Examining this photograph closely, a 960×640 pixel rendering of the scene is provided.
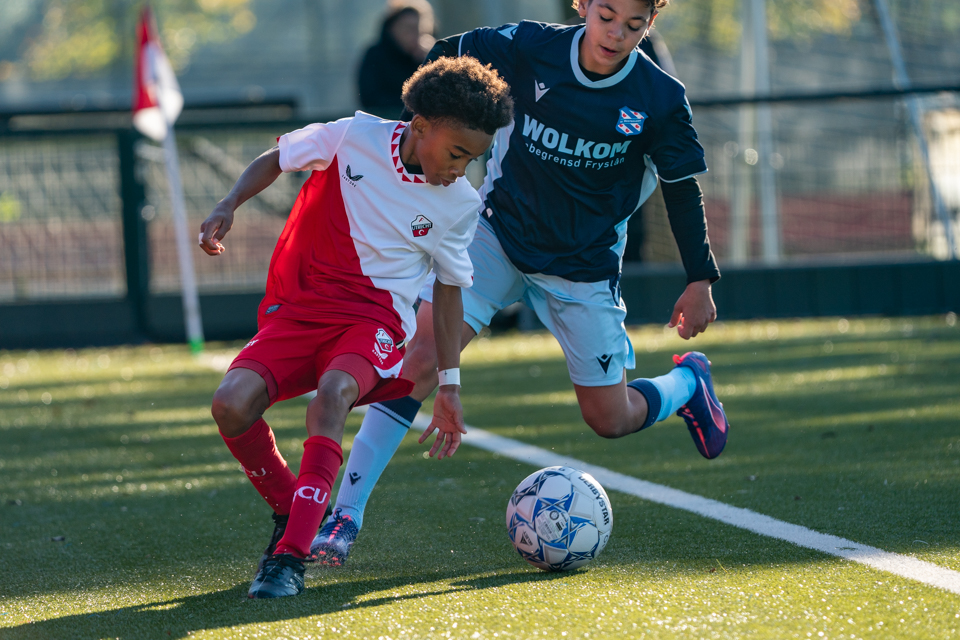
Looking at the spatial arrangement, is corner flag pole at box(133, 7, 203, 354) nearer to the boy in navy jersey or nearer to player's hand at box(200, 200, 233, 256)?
the boy in navy jersey

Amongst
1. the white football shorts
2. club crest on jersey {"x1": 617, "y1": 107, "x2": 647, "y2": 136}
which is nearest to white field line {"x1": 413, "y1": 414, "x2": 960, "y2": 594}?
the white football shorts

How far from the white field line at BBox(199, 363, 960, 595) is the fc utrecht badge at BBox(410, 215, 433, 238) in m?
1.42

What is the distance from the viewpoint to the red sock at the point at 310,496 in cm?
326

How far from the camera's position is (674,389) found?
477cm

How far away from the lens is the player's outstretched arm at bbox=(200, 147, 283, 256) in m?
3.49

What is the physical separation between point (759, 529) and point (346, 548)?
1361 mm

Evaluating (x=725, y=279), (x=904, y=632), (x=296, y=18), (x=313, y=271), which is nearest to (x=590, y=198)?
(x=313, y=271)

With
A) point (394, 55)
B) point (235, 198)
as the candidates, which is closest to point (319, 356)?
point (235, 198)

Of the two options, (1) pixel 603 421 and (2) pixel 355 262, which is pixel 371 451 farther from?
(1) pixel 603 421

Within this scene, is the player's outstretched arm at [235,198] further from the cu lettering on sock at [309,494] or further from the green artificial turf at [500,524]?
the green artificial turf at [500,524]

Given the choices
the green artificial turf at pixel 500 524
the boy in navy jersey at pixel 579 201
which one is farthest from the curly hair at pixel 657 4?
the green artificial turf at pixel 500 524

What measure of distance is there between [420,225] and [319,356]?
53 centimetres

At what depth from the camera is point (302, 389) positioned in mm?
3645

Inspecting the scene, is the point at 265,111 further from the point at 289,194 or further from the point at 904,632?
the point at 904,632
